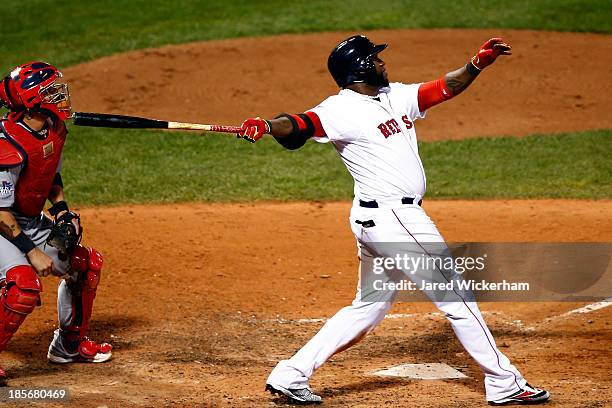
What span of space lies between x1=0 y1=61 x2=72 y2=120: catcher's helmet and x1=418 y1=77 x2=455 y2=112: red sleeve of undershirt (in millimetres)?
2261

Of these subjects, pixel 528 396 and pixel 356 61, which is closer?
pixel 528 396

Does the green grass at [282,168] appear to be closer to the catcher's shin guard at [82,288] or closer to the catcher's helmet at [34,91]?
the catcher's shin guard at [82,288]

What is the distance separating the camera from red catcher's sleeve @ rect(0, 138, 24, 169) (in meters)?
6.14

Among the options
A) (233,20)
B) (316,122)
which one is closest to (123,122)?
(316,122)

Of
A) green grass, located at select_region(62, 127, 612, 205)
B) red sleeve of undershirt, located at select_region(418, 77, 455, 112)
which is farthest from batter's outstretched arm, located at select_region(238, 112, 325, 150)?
green grass, located at select_region(62, 127, 612, 205)

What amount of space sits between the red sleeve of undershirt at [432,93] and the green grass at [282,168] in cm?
423

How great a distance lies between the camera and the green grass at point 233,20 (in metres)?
15.3

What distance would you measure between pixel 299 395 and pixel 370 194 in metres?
1.28

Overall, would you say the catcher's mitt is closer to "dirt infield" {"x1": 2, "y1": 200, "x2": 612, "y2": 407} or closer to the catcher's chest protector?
the catcher's chest protector

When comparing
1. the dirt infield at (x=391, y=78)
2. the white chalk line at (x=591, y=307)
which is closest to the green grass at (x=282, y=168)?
the dirt infield at (x=391, y=78)

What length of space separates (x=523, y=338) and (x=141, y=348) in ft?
8.95

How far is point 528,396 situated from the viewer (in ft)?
19.2

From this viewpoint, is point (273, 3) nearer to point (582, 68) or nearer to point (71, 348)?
point (582, 68)

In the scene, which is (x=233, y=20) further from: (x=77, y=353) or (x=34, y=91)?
(x=34, y=91)
